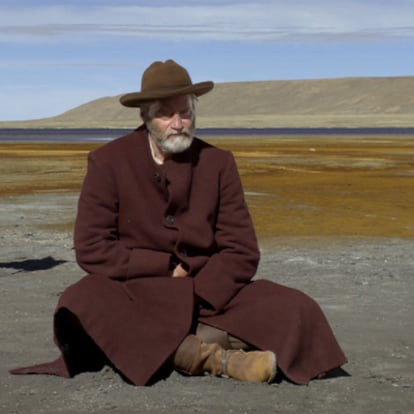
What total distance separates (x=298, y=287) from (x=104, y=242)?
3384mm

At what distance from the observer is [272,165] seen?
30.0 metres

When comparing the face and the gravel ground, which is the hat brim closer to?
the face

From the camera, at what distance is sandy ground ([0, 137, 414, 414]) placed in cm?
514

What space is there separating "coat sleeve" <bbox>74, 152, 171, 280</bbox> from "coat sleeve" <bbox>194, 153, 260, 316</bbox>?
0.27 metres

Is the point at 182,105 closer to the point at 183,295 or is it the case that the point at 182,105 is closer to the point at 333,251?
the point at 183,295

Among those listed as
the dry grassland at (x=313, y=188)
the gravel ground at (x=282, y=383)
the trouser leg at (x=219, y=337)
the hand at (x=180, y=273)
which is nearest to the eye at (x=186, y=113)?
the hand at (x=180, y=273)

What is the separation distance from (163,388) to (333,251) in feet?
19.6

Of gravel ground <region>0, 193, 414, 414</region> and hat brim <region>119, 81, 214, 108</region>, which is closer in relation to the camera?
gravel ground <region>0, 193, 414, 414</region>

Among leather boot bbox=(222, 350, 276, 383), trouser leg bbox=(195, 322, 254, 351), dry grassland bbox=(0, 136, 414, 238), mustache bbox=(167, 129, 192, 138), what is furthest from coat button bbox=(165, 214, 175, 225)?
dry grassland bbox=(0, 136, 414, 238)

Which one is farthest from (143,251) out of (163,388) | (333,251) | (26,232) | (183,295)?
(26,232)

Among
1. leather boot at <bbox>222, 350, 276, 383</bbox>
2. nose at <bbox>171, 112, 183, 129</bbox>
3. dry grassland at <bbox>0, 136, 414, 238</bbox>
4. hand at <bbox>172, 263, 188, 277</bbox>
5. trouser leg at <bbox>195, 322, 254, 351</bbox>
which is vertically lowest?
dry grassland at <bbox>0, 136, 414, 238</bbox>

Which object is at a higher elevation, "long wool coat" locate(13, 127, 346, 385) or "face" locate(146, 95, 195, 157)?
"face" locate(146, 95, 195, 157)

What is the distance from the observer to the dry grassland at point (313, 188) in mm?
13898

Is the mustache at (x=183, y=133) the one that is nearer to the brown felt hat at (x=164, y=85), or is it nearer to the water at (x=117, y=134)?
the brown felt hat at (x=164, y=85)
